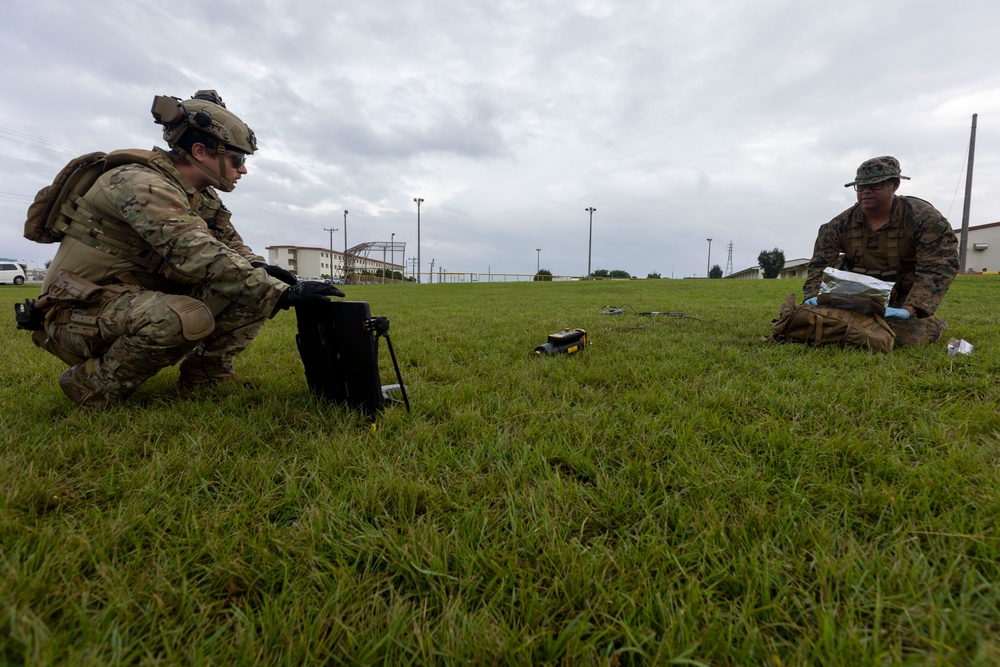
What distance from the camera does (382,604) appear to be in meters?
0.90

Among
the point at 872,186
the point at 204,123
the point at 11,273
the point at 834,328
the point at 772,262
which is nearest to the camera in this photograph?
the point at 204,123

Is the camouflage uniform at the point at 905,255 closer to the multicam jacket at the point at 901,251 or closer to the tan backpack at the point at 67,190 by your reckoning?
the multicam jacket at the point at 901,251

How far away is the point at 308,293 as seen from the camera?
5.81 ft

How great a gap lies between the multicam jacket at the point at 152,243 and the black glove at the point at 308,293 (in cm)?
6

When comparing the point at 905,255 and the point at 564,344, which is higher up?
the point at 905,255

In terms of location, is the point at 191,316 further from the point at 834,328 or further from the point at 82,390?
the point at 834,328

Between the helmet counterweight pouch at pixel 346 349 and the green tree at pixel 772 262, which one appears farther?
the green tree at pixel 772 262

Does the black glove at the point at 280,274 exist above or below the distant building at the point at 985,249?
below

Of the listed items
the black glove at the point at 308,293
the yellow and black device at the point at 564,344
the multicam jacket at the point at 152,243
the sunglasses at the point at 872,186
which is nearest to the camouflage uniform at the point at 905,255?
the sunglasses at the point at 872,186

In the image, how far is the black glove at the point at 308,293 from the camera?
176cm

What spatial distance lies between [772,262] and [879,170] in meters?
56.0

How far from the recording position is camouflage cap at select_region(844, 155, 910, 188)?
339 centimetres

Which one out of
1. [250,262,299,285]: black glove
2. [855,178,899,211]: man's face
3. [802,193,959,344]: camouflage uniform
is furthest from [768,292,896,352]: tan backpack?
[250,262,299,285]: black glove

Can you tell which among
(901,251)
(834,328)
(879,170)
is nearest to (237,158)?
(834,328)
